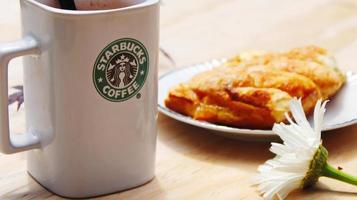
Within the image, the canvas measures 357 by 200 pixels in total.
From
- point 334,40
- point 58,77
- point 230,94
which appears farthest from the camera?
point 334,40

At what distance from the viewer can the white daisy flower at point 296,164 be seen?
32.8 inches

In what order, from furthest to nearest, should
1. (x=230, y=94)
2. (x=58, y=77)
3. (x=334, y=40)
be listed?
(x=334, y=40) < (x=230, y=94) < (x=58, y=77)

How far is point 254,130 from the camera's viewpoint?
3.08 ft

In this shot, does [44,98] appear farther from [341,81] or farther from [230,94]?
[341,81]

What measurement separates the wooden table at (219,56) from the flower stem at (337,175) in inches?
0.8

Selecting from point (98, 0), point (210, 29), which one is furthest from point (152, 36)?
point (210, 29)

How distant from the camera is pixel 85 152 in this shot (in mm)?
820

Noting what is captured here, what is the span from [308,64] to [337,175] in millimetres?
251

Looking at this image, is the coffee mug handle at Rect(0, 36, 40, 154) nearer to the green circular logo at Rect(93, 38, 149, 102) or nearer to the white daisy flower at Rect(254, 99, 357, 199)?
the green circular logo at Rect(93, 38, 149, 102)

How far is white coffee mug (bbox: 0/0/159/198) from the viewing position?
0.78 meters

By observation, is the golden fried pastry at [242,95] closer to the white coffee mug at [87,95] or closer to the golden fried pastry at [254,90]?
the golden fried pastry at [254,90]

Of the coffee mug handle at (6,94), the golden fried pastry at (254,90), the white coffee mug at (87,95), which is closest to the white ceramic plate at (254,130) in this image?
the golden fried pastry at (254,90)

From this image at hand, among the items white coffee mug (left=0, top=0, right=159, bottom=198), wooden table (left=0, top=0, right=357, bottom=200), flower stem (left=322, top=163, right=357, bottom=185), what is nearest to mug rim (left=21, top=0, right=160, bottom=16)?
white coffee mug (left=0, top=0, right=159, bottom=198)

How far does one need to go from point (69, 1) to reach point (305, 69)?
0.36 meters
